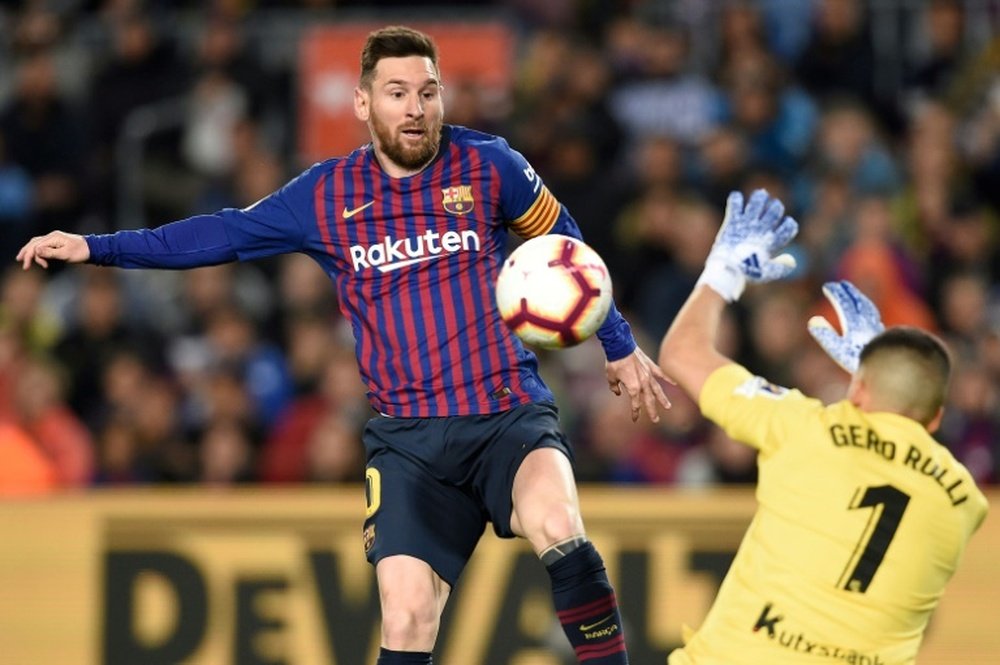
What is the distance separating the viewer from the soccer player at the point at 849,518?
4.72 metres

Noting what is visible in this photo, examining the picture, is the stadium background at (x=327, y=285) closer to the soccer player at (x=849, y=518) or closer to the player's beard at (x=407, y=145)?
the player's beard at (x=407, y=145)

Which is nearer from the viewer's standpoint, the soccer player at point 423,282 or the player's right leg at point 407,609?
the player's right leg at point 407,609

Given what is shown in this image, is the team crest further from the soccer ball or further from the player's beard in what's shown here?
the soccer ball

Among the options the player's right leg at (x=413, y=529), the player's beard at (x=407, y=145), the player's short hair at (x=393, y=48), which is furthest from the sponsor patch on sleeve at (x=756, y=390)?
the player's short hair at (x=393, y=48)

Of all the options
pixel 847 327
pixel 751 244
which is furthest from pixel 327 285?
pixel 751 244

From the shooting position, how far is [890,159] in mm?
11875

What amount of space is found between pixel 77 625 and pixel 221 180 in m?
4.35

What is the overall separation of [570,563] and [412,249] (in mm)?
1217

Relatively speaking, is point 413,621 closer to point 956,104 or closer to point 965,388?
point 965,388

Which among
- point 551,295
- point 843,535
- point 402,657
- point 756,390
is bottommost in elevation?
point 402,657

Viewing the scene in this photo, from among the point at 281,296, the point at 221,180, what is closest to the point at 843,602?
the point at 281,296

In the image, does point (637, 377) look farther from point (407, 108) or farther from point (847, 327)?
point (407, 108)

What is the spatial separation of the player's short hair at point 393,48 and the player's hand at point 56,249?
1.12m

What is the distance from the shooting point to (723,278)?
17.5 feet
